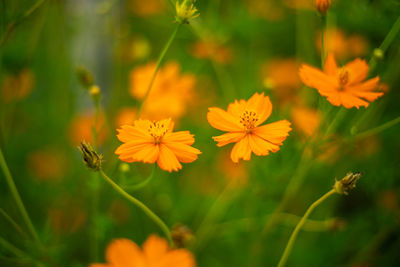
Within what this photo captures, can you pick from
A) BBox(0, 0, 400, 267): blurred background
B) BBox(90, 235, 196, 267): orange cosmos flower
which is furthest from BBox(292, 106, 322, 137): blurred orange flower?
BBox(90, 235, 196, 267): orange cosmos flower

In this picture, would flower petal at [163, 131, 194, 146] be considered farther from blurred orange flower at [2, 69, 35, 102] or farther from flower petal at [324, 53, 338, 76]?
blurred orange flower at [2, 69, 35, 102]

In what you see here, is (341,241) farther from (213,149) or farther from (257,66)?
(257,66)

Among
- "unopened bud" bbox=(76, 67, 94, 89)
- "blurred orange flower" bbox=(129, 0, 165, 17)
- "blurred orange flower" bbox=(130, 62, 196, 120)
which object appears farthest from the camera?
"blurred orange flower" bbox=(129, 0, 165, 17)

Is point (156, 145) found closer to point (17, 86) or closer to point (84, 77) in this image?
point (84, 77)

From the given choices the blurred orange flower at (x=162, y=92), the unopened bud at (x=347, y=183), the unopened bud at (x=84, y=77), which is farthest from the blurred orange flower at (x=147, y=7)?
the unopened bud at (x=347, y=183)

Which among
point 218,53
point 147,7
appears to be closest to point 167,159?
point 218,53

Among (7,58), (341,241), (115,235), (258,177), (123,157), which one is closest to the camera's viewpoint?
(123,157)

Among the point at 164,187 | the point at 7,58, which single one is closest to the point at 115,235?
the point at 164,187
